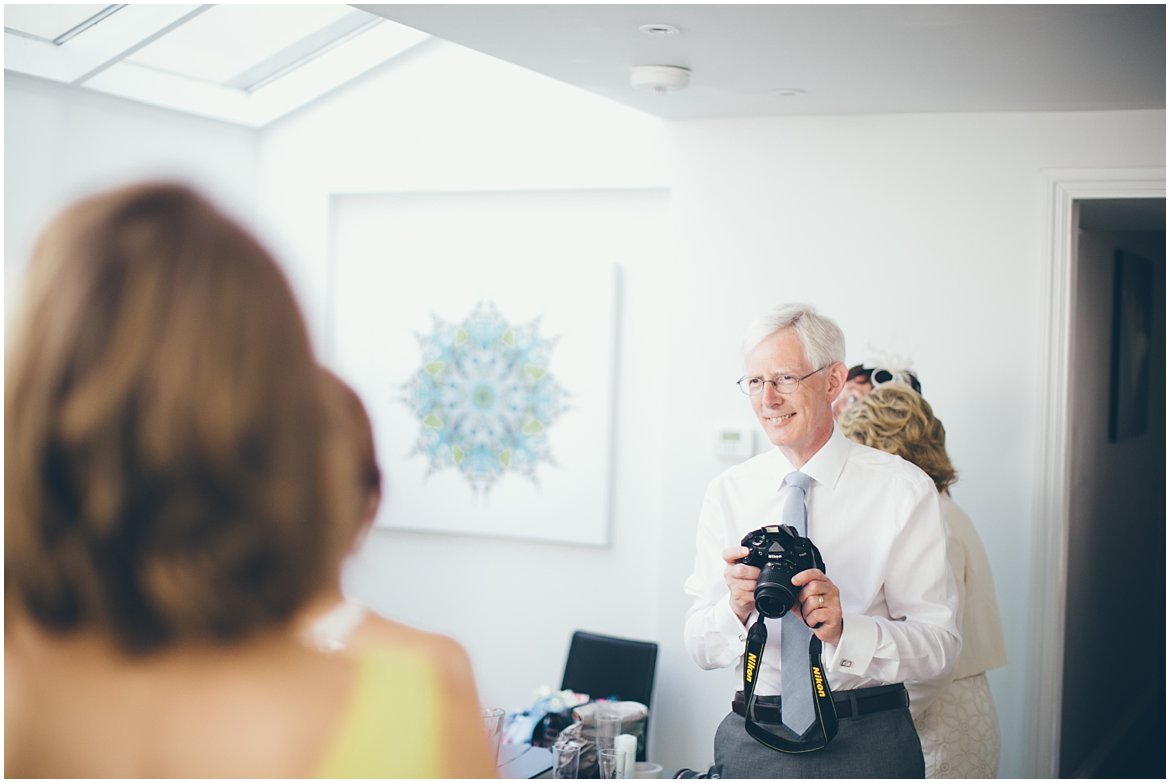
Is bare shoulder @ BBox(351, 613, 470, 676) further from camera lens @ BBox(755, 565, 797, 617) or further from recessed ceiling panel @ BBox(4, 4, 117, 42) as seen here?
recessed ceiling panel @ BBox(4, 4, 117, 42)

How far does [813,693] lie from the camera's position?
1.84 metres

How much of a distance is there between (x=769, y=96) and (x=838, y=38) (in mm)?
661

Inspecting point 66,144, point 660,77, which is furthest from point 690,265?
point 66,144

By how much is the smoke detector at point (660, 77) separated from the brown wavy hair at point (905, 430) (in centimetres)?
89

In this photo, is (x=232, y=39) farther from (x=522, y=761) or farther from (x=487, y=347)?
(x=522, y=761)

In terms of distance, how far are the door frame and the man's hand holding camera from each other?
1541 mm

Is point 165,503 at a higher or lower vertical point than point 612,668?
higher

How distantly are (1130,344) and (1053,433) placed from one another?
1.51 metres

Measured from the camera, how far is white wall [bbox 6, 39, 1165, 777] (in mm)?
3131

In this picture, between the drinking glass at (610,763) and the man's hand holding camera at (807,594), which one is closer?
the man's hand holding camera at (807,594)

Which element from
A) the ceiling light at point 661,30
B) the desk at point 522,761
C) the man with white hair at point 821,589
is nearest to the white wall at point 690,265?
the ceiling light at point 661,30

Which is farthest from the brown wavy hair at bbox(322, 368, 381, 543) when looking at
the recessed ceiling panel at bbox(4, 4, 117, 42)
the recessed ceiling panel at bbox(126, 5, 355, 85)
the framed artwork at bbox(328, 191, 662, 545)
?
the recessed ceiling panel at bbox(126, 5, 355, 85)

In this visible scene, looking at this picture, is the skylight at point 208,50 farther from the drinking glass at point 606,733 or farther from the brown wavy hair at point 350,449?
the brown wavy hair at point 350,449

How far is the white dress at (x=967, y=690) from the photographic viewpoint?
95.5 inches
